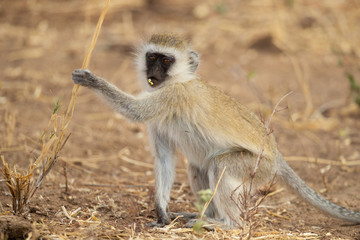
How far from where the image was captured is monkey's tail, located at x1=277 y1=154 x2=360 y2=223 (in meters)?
5.15

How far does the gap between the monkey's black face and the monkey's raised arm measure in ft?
1.47

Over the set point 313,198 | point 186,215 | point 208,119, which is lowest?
point 186,215

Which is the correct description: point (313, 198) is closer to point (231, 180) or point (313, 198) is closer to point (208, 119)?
point (231, 180)

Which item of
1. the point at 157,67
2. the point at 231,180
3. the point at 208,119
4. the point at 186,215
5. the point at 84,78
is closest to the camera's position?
the point at 84,78

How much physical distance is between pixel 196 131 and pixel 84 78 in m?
1.34

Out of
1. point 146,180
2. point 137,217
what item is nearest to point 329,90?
point 146,180

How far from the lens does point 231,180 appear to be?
4.90 metres

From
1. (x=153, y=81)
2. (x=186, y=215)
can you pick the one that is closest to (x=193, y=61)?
(x=153, y=81)

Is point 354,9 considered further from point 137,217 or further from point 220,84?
point 137,217

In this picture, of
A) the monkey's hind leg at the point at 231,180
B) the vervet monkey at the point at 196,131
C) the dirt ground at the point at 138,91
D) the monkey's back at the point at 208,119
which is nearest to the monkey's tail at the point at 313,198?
the vervet monkey at the point at 196,131

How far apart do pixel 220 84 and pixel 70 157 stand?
14.3 ft

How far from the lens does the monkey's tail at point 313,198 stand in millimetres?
5148

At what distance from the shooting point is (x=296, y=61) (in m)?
11.6

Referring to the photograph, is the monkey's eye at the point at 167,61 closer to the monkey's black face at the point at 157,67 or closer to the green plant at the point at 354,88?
the monkey's black face at the point at 157,67
